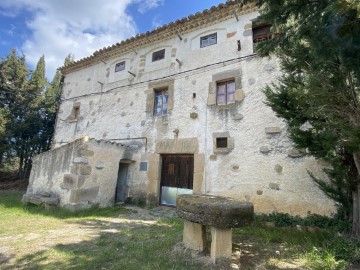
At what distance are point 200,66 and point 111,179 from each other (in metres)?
4.32

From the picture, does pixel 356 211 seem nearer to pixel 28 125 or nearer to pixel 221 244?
pixel 221 244

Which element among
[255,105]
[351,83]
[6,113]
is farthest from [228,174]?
[6,113]

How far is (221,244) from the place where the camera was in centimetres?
283

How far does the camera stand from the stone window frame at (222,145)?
20.5 ft

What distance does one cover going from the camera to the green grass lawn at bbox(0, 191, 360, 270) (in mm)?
2816

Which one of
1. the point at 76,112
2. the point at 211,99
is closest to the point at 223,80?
the point at 211,99

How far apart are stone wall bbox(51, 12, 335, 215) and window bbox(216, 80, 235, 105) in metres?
0.19

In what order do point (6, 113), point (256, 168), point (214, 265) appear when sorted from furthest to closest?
point (6, 113) < point (256, 168) < point (214, 265)

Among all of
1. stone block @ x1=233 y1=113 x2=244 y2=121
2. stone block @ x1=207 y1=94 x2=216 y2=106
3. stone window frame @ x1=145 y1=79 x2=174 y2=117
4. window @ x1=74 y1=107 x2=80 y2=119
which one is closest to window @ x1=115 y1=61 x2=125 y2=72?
stone window frame @ x1=145 y1=79 x2=174 y2=117

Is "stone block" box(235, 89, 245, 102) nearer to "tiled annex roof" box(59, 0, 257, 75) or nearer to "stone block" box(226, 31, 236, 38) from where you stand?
"stone block" box(226, 31, 236, 38)

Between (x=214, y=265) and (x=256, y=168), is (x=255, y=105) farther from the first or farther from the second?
(x=214, y=265)

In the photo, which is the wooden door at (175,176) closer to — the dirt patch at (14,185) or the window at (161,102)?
the window at (161,102)

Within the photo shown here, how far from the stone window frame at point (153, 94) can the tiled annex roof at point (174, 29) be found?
162 cm

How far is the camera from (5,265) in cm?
280
